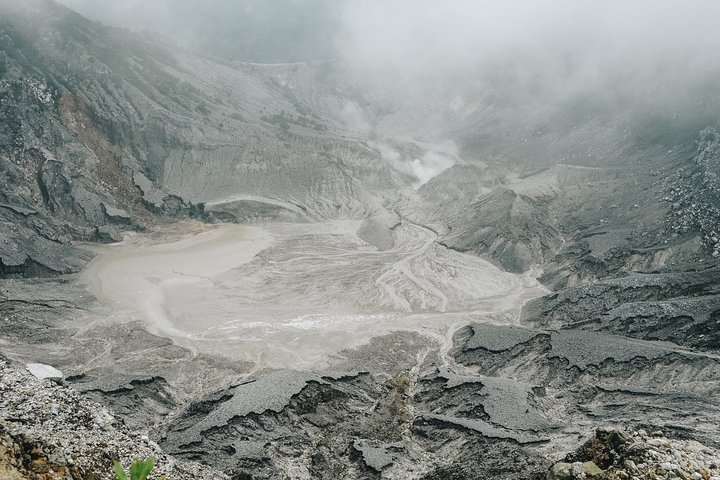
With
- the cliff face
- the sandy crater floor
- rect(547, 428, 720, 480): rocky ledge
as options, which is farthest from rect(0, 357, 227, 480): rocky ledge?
the sandy crater floor

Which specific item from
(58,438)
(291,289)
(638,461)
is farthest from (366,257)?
(58,438)

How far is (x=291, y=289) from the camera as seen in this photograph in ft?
127

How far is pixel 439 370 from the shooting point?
2630 centimetres

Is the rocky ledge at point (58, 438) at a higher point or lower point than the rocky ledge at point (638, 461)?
lower

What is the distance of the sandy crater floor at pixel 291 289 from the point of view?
31.3m

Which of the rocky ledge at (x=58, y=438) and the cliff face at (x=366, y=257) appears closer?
the rocky ledge at (x=58, y=438)

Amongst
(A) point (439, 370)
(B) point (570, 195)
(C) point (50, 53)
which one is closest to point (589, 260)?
(B) point (570, 195)

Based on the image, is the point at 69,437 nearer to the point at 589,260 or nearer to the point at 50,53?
the point at 589,260

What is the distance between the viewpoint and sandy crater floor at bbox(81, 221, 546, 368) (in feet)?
103

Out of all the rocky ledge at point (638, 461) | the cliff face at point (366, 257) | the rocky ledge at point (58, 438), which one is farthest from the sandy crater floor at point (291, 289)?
the rocky ledge at point (638, 461)

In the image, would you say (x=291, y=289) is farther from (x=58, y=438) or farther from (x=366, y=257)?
(x=58, y=438)

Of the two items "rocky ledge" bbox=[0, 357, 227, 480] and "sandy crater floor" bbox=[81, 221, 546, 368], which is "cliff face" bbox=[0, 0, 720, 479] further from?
"sandy crater floor" bbox=[81, 221, 546, 368]

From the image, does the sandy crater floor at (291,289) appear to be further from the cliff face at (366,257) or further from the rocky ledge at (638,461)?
the rocky ledge at (638,461)

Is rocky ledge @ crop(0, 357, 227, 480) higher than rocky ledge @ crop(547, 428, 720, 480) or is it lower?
lower
